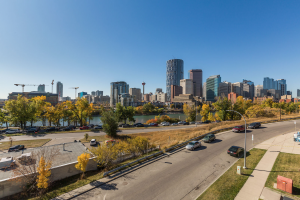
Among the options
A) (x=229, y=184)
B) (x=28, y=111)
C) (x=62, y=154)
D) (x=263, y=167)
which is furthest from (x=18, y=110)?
(x=263, y=167)

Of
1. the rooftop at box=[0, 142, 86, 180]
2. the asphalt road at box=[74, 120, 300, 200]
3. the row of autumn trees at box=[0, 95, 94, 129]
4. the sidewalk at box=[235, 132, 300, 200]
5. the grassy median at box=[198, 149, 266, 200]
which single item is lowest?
the rooftop at box=[0, 142, 86, 180]

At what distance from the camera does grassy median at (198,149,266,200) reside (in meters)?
11.1

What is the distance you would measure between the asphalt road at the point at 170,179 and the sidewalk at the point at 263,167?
8.71 feet

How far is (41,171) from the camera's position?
1273cm

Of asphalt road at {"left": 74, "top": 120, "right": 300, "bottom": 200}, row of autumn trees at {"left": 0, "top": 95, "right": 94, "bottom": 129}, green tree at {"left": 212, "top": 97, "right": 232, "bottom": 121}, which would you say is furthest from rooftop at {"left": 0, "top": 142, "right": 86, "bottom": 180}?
green tree at {"left": 212, "top": 97, "right": 232, "bottom": 121}

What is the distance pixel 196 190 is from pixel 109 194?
7.55m

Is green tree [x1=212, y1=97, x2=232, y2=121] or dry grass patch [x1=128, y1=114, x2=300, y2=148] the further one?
green tree [x1=212, y1=97, x2=232, y2=121]

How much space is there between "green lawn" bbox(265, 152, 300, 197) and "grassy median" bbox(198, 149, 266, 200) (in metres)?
1.75

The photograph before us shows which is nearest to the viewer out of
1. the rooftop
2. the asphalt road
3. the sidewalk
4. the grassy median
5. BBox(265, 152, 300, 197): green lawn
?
the grassy median

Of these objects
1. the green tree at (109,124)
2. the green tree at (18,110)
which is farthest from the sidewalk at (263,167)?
the green tree at (18,110)

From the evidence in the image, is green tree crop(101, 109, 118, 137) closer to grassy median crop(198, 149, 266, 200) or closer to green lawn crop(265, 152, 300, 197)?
grassy median crop(198, 149, 266, 200)

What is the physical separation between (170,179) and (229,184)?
538 cm

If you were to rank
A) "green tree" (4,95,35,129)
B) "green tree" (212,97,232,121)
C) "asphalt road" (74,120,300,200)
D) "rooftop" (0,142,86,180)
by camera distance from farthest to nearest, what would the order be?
"green tree" (212,97,232,121), "green tree" (4,95,35,129), "rooftop" (0,142,86,180), "asphalt road" (74,120,300,200)

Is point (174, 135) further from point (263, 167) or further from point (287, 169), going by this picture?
point (287, 169)
